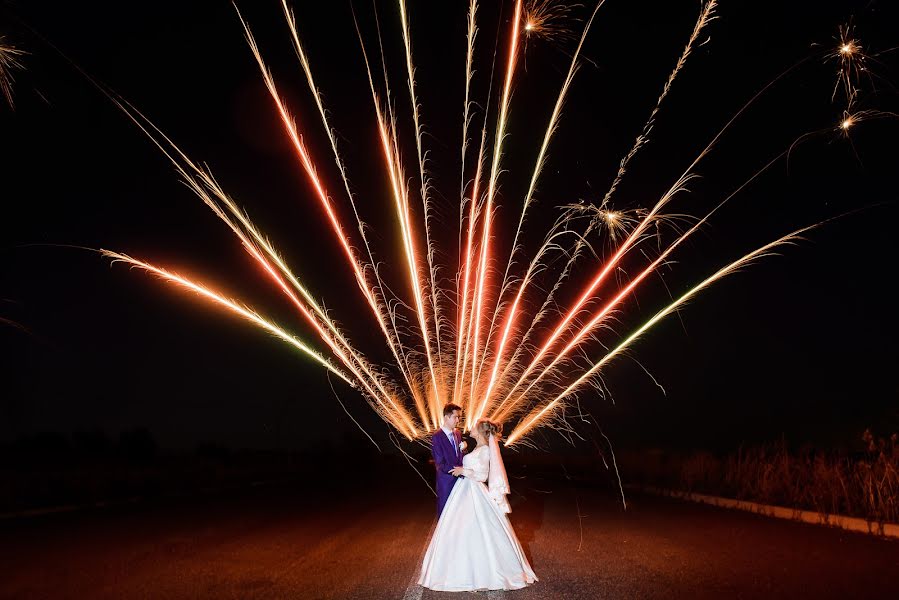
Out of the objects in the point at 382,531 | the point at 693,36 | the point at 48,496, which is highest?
the point at 693,36

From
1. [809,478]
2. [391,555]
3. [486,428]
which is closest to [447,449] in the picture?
[486,428]

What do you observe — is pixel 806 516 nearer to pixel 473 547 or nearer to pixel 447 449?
pixel 447 449

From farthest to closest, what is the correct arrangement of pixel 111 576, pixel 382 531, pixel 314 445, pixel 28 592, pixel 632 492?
pixel 314 445 → pixel 632 492 → pixel 382 531 → pixel 111 576 → pixel 28 592

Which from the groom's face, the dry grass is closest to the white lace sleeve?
the groom's face

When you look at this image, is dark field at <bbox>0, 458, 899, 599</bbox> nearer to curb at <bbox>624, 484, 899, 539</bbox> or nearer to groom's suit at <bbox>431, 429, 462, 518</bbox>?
curb at <bbox>624, 484, 899, 539</bbox>

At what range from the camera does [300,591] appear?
8.38 meters

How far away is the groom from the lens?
908 cm

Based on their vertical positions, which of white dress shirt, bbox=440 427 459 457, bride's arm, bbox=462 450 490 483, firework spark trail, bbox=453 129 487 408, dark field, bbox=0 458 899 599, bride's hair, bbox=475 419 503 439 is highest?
firework spark trail, bbox=453 129 487 408

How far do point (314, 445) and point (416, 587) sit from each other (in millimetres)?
55565

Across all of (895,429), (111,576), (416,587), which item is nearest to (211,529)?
(111,576)

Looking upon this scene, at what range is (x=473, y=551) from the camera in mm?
8359

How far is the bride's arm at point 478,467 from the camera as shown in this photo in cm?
903

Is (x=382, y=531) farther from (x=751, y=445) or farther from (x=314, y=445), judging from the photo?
(x=314, y=445)

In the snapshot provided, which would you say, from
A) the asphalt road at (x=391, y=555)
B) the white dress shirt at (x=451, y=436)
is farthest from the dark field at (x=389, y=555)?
the white dress shirt at (x=451, y=436)
